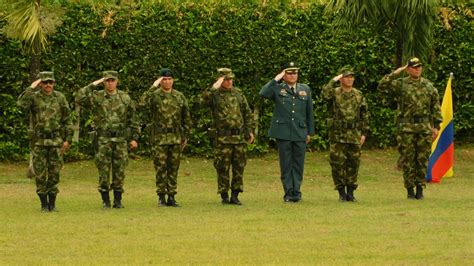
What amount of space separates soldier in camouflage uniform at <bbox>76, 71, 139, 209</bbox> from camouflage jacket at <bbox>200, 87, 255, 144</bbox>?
1.27 meters

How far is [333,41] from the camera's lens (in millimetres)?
27672

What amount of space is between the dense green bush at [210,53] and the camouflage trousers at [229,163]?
6.30 m

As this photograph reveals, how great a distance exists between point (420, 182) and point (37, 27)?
24.8ft

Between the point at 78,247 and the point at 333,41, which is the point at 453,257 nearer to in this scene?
the point at 78,247

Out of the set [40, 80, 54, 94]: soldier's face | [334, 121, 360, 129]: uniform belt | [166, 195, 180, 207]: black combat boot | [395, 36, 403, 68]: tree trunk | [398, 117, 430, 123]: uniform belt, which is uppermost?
[395, 36, 403, 68]: tree trunk

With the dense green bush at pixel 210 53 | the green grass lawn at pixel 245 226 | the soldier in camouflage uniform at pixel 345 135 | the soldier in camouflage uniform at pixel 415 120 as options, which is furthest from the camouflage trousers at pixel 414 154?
the dense green bush at pixel 210 53

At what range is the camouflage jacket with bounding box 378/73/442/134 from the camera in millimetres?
20625

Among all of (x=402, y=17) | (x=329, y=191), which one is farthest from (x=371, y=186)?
(x=402, y=17)

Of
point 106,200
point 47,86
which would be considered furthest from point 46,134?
point 106,200

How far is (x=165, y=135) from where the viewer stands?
2019 cm

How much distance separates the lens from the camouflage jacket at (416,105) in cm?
2062

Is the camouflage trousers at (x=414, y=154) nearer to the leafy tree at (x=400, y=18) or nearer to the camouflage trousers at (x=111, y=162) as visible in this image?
the camouflage trousers at (x=111, y=162)

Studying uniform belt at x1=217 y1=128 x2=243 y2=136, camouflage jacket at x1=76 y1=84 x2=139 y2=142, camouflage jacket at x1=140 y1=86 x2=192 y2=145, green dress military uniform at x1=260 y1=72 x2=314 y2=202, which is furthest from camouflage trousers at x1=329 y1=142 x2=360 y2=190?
camouflage jacket at x1=76 y1=84 x2=139 y2=142

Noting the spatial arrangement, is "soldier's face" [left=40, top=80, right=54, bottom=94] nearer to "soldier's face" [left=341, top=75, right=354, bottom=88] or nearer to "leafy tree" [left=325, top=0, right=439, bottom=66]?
"soldier's face" [left=341, top=75, right=354, bottom=88]
